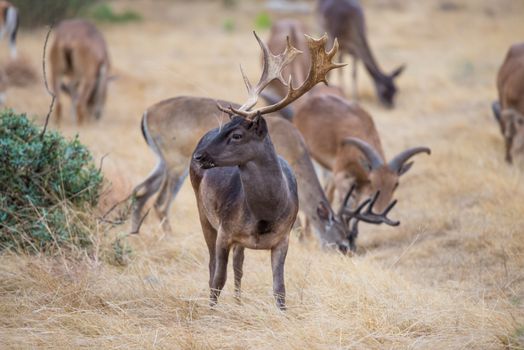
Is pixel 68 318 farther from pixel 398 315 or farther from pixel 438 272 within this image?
pixel 438 272

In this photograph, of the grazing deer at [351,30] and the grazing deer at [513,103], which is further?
the grazing deer at [351,30]

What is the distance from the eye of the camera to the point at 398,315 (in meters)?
5.39

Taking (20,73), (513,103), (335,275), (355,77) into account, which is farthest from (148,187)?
(355,77)

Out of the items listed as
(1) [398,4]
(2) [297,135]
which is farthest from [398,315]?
(1) [398,4]

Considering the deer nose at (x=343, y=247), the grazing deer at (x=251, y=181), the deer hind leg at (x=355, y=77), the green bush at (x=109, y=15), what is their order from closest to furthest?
the grazing deer at (x=251, y=181)
the deer nose at (x=343, y=247)
the deer hind leg at (x=355, y=77)
the green bush at (x=109, y=15)

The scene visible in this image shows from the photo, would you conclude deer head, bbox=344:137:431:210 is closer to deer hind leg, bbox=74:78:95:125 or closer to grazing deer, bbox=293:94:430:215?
grazing deer, bbox=293:94:430:215

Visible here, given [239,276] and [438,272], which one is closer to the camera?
[239,276]

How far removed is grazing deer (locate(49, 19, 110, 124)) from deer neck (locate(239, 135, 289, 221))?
7959mm

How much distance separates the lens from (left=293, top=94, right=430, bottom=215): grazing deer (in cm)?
913

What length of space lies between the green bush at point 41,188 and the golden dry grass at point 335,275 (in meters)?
0.32

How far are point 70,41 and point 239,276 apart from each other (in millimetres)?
8070

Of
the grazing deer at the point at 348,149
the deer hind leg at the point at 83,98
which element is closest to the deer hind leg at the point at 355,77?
the deer hind leg at the point at 83,98

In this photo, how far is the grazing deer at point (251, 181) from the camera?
5277 mm

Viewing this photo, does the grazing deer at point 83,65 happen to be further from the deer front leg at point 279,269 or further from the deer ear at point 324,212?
the deer front leg at point 279,269
